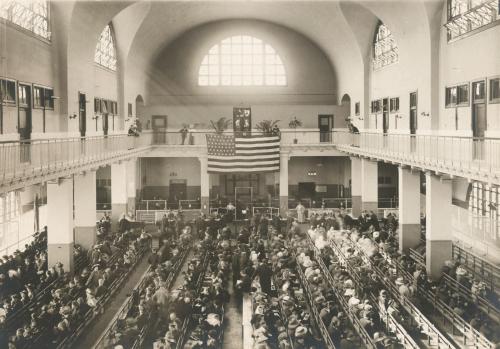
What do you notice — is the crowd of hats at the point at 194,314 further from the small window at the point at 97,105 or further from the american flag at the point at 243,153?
the small window at the point at 97,105

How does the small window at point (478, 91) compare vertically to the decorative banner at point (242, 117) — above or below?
below

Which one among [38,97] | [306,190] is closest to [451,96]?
[38,97]

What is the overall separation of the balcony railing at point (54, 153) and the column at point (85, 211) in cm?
151

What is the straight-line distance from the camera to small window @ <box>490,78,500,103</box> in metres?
18.2

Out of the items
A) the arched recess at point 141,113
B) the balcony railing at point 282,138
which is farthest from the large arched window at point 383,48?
the arched recess at point 141,113

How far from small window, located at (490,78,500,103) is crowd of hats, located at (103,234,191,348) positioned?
459 inches

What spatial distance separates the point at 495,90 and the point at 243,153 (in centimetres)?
1423

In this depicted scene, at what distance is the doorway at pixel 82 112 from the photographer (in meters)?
24.7

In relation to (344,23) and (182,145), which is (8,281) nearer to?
(182,145)

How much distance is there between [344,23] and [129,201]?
52.2 ft

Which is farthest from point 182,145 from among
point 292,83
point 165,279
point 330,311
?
point 330,311

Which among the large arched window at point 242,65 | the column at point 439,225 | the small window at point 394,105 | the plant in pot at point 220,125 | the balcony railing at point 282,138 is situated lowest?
the column at point 439,225

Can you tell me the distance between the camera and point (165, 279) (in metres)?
17.5

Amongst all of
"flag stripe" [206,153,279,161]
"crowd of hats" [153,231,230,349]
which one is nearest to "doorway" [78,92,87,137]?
"flag stripe" [206,153,279,161]
